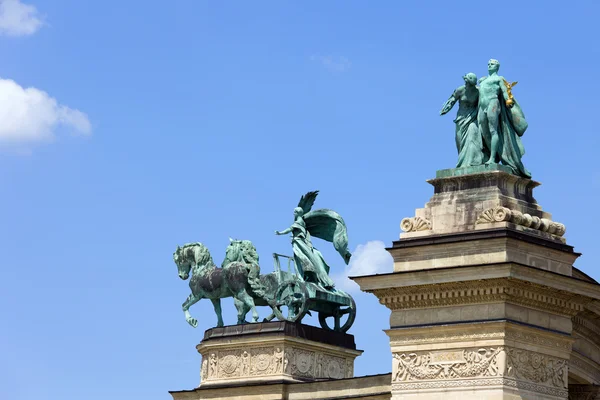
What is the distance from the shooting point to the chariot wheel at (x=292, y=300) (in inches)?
1571

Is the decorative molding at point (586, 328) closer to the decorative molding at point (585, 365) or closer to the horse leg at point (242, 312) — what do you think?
the decorative molding at point (585, 365)

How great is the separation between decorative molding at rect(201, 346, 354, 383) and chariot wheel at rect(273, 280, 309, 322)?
103cm

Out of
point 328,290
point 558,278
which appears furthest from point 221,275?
point 558,278

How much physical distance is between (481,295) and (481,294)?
0.06 feet

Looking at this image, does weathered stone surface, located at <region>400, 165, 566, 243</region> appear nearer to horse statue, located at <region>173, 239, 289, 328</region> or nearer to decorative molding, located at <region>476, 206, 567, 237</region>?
decorative molding, located at <region>476, 206, 567, 237</region>

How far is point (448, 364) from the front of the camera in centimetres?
3048

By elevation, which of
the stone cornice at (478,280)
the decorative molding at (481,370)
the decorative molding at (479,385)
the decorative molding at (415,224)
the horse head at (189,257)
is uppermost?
the horse head at (189,257)

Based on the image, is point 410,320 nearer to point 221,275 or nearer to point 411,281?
point 411,281

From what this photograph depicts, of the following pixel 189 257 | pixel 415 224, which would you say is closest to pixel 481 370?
pixel 415 224

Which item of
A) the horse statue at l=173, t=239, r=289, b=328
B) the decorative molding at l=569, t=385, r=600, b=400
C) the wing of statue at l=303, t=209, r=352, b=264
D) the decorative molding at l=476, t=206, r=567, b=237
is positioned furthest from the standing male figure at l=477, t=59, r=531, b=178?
the horse statue at l=173, t=239, r=289, b=328

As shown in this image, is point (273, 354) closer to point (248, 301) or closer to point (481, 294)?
point (248, 301)

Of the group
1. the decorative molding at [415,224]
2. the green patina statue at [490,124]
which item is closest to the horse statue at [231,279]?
the decorative molding at [415,224]

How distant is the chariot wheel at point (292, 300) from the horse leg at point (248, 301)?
524 mm

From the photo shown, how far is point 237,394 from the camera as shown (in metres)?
39.2
